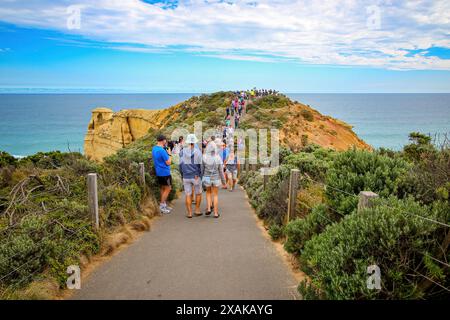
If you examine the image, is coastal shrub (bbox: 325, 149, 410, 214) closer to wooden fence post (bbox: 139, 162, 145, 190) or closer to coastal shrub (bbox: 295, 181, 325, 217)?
coastal shrub (bbox: 295, 181, 325, 217)

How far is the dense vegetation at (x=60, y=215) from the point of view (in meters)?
4.49

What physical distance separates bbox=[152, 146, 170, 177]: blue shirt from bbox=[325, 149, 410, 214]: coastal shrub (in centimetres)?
461

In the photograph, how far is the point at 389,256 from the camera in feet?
11.6

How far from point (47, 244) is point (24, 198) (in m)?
2.00

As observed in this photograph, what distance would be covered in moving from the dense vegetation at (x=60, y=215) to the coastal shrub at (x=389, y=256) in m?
3.64

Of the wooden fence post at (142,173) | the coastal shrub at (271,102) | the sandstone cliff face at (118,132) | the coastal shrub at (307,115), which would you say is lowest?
the sandstone cliff face at (118,132)

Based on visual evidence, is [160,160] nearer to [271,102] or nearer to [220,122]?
[220,122]

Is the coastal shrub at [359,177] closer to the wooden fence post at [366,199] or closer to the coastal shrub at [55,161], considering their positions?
the wooden fence post at [366,199]

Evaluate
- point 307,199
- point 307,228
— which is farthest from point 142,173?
point 307,228

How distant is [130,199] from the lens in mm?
7637

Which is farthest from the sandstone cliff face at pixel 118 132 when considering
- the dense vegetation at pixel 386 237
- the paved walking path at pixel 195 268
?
the dense vegetation at pixel 386 237

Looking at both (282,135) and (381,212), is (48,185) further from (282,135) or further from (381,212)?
(282,135)

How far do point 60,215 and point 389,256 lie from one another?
16.8 feet
